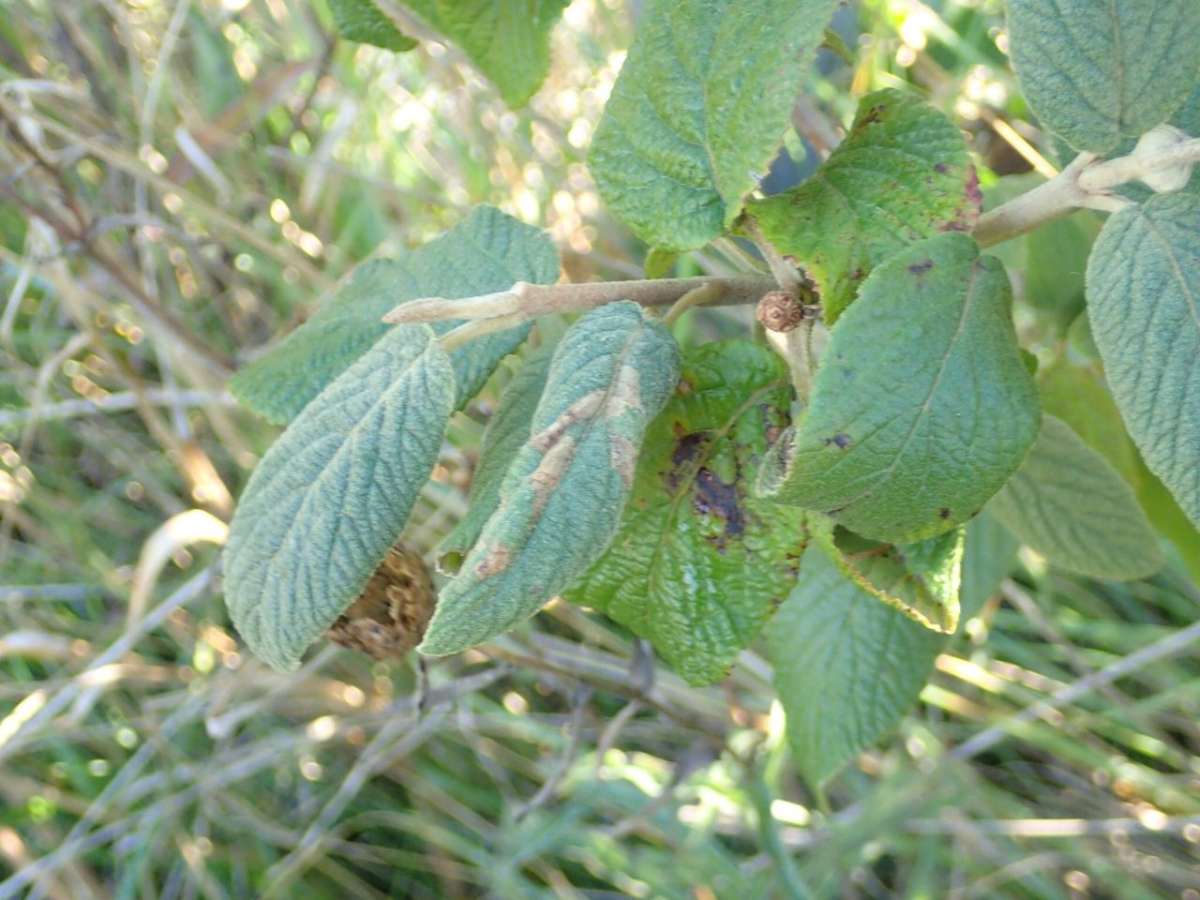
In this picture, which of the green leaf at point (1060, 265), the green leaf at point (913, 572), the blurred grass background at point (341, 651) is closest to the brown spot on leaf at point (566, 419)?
the green leaf at point (913, 572)

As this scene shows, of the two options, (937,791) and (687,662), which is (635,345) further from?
(937,791)

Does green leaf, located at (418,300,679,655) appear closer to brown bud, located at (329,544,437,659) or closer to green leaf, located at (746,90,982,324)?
green leaf, located at (746,90,982,324)

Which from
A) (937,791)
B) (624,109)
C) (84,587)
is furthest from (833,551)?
(84,587)

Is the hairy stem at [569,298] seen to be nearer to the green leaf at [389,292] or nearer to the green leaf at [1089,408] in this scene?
the green leaf at [389,292]

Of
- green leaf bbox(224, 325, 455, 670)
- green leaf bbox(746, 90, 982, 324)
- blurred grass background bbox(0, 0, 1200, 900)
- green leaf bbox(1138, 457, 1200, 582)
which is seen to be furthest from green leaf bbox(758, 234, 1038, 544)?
blurred grass background bbox(0, 0, 1200, 900)

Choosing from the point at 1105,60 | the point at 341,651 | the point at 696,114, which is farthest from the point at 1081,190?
the point at 341,651

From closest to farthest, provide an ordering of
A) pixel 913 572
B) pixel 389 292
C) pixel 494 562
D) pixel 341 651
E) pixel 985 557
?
pixel 494 562 < pixel 913 572 < pixel 389 292 < pixel 985 557 < pixel 341 651

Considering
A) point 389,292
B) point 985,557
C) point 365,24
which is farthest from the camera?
point 985,557

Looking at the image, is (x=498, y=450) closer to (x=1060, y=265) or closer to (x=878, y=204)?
(x=878, y=204)
